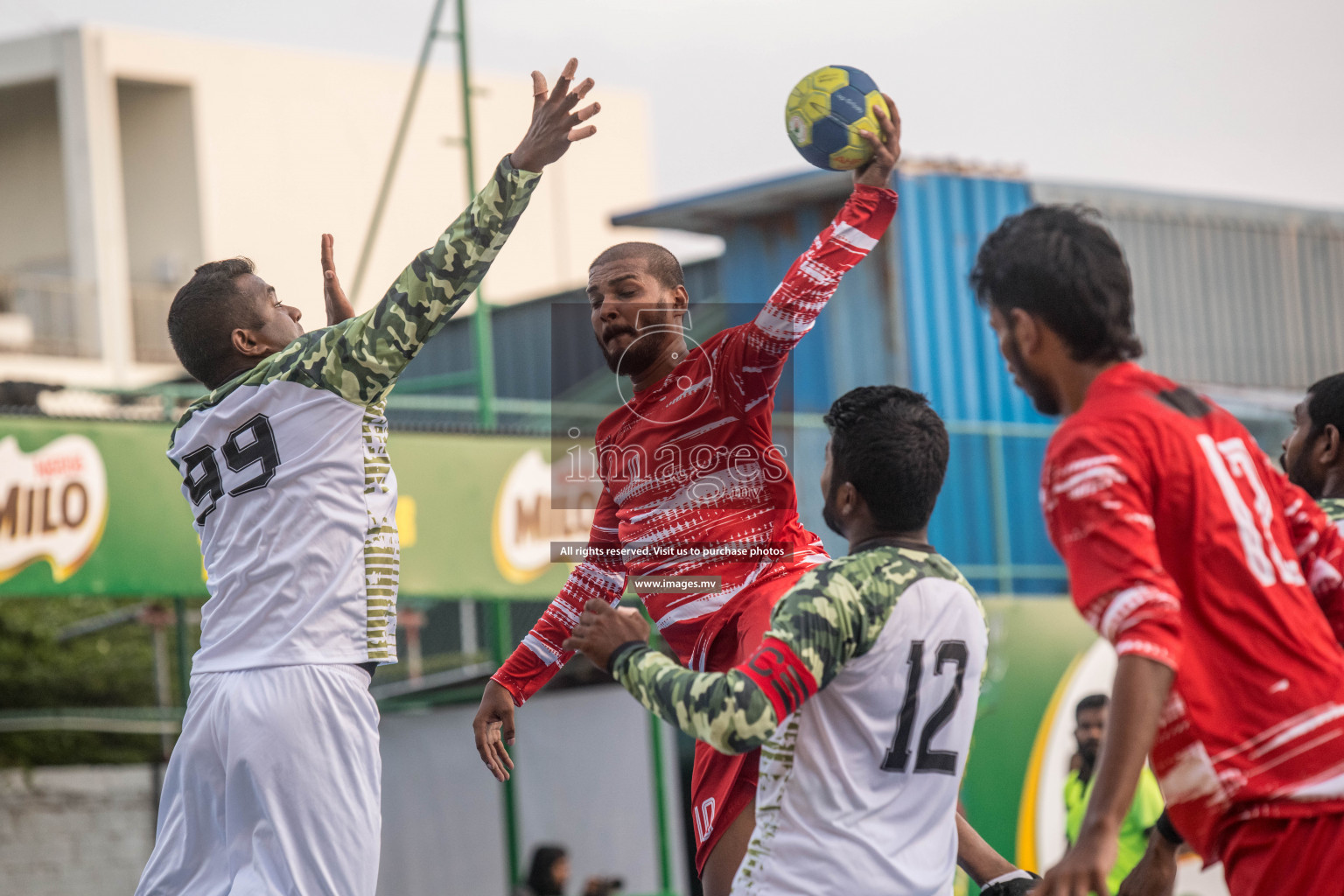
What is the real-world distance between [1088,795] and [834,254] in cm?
535

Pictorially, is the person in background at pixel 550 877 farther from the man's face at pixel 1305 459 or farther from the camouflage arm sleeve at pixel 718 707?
the camouflage arm sleeve at pixel 718 707

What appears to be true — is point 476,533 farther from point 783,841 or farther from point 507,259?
point 507,259

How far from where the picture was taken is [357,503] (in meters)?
4.48

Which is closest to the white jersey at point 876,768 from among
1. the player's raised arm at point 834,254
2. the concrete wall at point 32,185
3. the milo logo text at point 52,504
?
the player's raised arm at point 834,254

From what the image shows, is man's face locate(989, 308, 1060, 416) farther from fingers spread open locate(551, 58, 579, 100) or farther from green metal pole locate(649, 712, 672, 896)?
green metal pole locate(649, 712, 672, 896)

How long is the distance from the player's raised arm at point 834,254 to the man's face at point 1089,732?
572 cm

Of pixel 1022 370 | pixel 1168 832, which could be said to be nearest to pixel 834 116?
pixel 1022 370

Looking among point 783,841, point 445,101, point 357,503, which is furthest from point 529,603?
point 445,101

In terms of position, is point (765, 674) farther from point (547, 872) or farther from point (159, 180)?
point (159, 180)

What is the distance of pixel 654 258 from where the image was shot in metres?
4.96

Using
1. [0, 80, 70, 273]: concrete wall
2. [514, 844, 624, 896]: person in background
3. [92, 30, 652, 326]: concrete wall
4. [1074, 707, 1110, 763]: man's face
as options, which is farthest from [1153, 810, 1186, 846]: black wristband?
[0, 80, 70, 273]: concrete wall

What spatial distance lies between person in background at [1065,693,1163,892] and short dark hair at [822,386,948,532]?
18.0ft

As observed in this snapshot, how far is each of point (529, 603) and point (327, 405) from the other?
1019 centimetres

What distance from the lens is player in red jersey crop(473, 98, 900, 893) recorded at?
4676 millimetres
